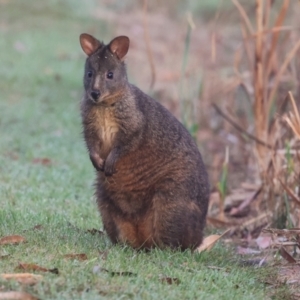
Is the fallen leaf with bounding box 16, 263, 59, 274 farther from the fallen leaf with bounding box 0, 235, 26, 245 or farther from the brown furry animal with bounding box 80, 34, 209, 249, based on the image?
the brown furry animal with bounding box 80, 34, 209, 249

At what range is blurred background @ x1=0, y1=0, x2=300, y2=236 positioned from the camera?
7.31m

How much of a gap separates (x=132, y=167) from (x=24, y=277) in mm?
1580

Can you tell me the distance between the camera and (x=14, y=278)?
12.5 ft

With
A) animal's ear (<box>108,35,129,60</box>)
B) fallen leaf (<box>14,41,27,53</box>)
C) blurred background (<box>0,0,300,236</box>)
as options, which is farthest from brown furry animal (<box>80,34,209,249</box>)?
fallen leaf (<box>14,41,27,53</box>)

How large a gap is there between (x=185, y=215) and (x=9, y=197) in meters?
1.91

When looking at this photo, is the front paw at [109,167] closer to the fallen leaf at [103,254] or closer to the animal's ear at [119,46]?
the fallen leaf at [103,254]

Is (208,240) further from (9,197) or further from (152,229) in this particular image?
(9,197)

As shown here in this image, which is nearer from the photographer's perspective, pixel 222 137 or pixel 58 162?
pixel 58 162

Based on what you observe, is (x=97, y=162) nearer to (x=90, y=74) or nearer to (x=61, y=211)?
(x=90, y=74)

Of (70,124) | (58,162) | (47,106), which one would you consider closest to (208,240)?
(58,162)

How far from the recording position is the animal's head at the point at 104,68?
16.9 ft

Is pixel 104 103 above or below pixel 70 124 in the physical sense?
above

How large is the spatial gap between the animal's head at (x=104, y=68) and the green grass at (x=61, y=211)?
0.96 m

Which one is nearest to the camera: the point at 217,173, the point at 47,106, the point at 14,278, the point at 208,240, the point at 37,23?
the point at 14,278
